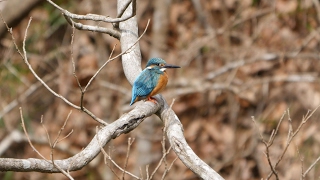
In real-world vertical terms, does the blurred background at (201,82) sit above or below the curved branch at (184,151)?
above

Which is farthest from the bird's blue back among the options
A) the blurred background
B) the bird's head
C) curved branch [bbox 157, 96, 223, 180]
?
the blurred background

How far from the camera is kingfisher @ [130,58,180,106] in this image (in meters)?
3.55

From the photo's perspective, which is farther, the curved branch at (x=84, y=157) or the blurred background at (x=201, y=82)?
the blurred background at (x=201, y=82)

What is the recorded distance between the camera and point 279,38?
8711mm

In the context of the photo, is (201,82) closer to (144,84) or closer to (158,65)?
(158,65)

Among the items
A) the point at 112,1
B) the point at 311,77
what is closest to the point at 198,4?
the point at 112,1

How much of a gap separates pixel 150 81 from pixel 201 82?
3.60 meters

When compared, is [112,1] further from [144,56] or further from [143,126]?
[143,126]

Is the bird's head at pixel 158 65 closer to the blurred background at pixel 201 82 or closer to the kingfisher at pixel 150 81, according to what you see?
the kingfisher at pixel 150 81

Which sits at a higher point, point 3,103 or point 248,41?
point 3,103

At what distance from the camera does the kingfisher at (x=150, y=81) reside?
3.55 m

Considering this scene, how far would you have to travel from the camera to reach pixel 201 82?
7.28 meters

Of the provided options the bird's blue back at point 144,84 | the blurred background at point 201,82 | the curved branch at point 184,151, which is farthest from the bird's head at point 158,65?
the blurred background at point 201,82

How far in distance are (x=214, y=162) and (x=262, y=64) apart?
1794 millimetres
